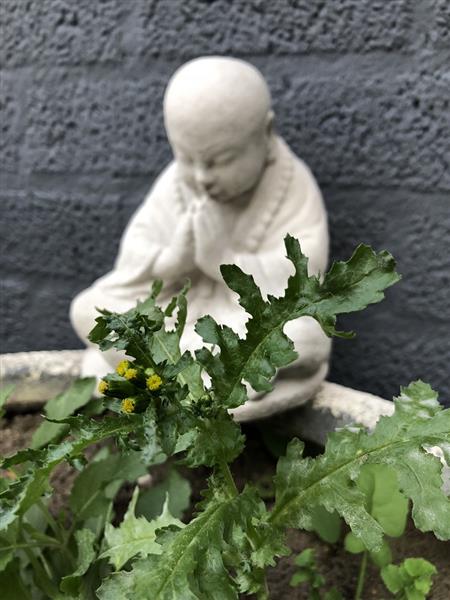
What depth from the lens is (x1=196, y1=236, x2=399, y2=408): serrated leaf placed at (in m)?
0.61

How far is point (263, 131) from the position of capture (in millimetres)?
1172

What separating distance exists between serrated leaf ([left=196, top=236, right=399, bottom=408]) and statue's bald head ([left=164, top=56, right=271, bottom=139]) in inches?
21.2

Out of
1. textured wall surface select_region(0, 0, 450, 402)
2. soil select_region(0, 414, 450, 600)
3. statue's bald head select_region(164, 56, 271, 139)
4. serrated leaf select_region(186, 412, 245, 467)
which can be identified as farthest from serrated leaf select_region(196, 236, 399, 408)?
textured wall surface select_region(0, 0, 450, 402)

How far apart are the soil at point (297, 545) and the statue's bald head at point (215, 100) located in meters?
0.50

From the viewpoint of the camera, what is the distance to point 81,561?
81 cm

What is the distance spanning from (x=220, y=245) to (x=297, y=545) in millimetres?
482

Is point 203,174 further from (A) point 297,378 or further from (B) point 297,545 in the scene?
(B) point 297,545

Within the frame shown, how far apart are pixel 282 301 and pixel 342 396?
0.52 metres

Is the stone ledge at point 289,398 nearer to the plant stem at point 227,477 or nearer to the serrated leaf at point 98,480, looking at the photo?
the serrated leaf at point 98,480

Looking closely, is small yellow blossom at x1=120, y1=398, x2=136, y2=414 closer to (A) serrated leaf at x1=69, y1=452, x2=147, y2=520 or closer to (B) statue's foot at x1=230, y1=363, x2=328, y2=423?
(A) serrated leaf at x1=69, y1=452, x2=147, y2=520

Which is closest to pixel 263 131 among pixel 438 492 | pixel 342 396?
pixel 342 396

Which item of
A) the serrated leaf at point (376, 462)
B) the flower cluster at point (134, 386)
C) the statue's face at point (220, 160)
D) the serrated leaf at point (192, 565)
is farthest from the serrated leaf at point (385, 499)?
the statue's face at point (220, 160)

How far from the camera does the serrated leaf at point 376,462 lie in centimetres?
63

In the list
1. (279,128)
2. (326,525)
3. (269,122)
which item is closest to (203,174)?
(269,122)
